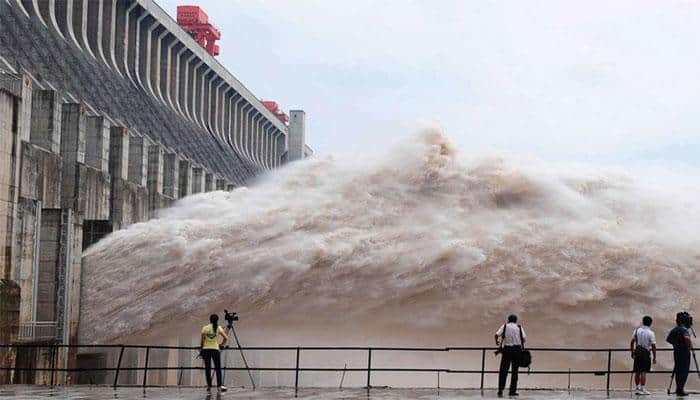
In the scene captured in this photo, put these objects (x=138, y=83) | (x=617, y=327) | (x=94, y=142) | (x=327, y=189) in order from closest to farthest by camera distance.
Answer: (x=617, y=327), (x=327, y=189), (x=94, y=142), (x=138, y=83)

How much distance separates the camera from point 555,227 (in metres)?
39.9

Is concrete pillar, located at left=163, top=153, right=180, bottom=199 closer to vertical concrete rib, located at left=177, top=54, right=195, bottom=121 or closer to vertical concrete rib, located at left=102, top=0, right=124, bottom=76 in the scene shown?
vertical concrete rib, located at left=102, top=0, right=124, bottom=76

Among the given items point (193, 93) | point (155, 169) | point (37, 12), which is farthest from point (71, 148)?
point (193, 93)

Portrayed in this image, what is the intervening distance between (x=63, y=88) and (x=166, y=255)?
21774mm

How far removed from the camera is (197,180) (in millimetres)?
70625

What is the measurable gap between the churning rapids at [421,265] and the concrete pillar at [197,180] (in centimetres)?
2673

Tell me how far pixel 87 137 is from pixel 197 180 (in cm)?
1992

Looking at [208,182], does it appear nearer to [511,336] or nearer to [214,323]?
[214,323]

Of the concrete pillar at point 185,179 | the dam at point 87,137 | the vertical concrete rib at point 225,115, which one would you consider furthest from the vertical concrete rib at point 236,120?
the concrete pillar at point 185,179

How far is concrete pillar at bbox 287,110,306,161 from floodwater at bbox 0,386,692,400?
358 feet

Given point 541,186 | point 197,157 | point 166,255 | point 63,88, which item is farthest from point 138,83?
point 541,186

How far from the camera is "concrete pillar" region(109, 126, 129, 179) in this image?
5425cm

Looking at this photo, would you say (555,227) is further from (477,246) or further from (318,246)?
(318,246)

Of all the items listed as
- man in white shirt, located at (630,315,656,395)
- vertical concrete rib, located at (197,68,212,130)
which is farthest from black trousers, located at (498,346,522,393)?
vertical concrete rib, located at (197,68,212,130)
